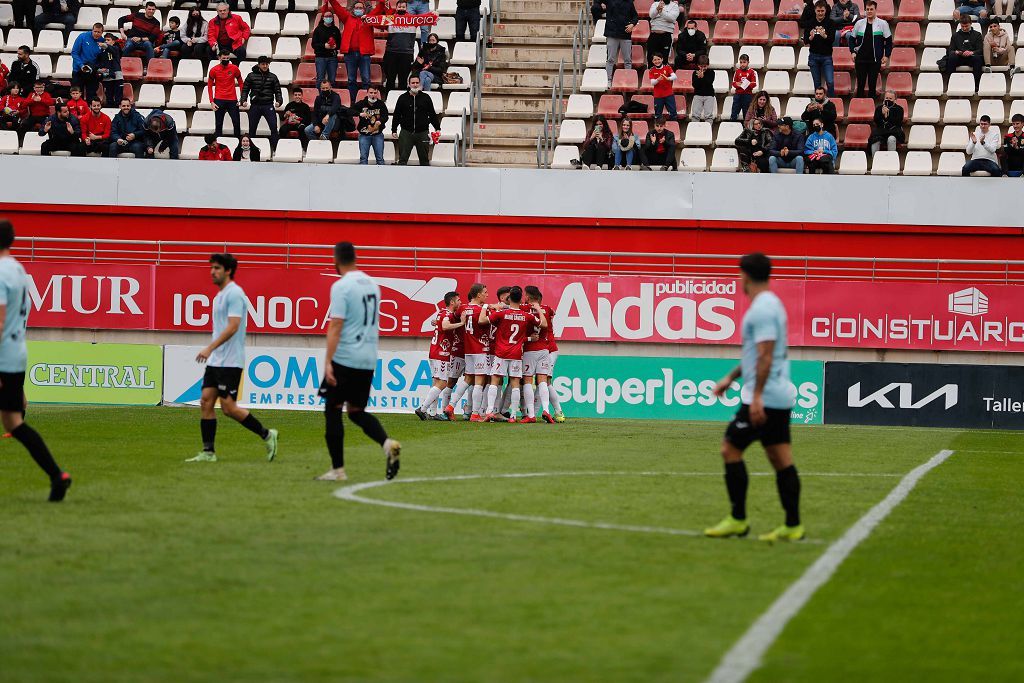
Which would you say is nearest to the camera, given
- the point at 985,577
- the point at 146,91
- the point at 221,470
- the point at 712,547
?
the point at 985,577

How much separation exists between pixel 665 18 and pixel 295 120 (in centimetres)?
795

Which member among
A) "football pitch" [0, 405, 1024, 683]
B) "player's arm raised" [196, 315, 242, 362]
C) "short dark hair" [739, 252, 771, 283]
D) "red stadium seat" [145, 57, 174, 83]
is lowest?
"football pitch" [0, 405, 1024, 683]

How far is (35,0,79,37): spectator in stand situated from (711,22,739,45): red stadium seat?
14.3 meters

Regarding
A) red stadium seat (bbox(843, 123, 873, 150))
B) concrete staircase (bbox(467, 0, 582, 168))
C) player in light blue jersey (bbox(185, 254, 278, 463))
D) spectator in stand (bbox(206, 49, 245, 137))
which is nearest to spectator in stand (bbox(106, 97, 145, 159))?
spectator in stand (bbox(206, 49, 245, 137))

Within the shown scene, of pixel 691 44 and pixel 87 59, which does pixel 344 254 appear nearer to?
pixel 691 44

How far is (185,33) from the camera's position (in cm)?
3147

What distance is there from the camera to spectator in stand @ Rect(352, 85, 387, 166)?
2792 cm

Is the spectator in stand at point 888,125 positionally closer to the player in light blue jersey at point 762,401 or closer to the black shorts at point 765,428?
the player in light blue jersey at point 762,401

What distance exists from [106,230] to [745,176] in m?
12.5

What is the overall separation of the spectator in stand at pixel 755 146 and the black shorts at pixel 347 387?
54.9 feet

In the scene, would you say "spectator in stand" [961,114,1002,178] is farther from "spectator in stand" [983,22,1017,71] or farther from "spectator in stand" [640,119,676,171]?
"spectator in stand" [640,119,676,171]

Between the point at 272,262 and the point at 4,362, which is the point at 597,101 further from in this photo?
the point at 4,362

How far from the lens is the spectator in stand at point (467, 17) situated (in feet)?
104

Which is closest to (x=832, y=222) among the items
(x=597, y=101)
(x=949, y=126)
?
(x=949, y=126)
